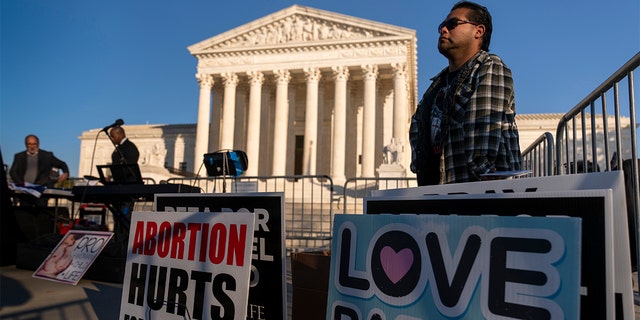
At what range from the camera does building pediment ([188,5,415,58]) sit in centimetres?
3188

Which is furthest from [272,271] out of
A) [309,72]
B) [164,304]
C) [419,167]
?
[309,72]

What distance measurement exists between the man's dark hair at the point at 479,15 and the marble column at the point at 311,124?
28745mm

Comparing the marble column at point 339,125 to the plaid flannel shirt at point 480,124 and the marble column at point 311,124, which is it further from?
→ the plaid flannel shirt at point 480,124

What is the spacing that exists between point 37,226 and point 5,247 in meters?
0.97

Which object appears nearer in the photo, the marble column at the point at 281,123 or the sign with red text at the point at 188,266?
the sign with red text at the point at 188,266

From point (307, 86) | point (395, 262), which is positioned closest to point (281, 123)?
point (307, 86)

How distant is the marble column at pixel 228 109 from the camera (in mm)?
33688

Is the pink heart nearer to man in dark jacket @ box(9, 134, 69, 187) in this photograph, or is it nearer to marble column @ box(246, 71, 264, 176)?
man in dark jacket @ box(9, 134, 69, 187)

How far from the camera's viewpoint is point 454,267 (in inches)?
64.1

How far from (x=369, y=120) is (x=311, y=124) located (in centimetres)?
422

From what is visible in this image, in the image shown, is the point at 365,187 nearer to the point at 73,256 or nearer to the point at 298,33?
the point at 73,256

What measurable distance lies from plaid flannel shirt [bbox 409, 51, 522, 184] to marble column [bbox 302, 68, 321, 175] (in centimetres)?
2888

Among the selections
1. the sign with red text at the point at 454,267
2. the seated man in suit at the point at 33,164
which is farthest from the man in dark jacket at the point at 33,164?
the sign with red text at the point at 454,267

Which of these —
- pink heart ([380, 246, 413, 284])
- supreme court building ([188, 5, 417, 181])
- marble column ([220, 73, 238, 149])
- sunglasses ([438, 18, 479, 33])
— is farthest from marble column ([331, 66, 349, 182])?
pink heart ([380, 246, 413, 284])
